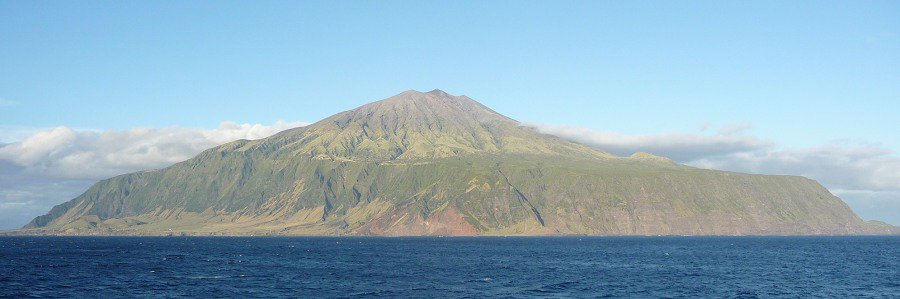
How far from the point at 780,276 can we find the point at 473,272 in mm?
61271

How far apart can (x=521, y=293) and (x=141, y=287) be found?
62.3 metres

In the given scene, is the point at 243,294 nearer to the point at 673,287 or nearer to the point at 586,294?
the point at 586,294

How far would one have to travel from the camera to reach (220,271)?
16350 centimetres

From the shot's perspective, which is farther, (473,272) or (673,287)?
(473,272)

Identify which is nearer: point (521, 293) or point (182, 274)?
point (521, 293)

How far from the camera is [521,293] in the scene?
119625 millimetres

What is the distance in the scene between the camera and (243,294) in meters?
118

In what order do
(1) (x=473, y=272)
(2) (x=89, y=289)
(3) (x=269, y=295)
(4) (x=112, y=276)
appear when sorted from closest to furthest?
1. (3) (x=269, y=295)
2. (2) (x=89, y=289)
3. (4) (x=112, y=276)
4. (1) (x=473, y=272)

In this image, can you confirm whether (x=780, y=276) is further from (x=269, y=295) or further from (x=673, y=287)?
(x=269, y=295)

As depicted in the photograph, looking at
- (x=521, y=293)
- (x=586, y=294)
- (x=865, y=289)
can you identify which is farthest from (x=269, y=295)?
(x=865, y=289)

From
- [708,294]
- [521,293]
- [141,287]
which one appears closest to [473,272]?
[521,293]

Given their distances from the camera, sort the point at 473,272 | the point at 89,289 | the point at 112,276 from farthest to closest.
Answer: the point at 473,272 < the point at 112,276 < the point at 89,289

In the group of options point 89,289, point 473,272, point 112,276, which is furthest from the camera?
point 473,272

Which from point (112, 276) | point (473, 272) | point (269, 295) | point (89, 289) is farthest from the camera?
point (473, 272)
